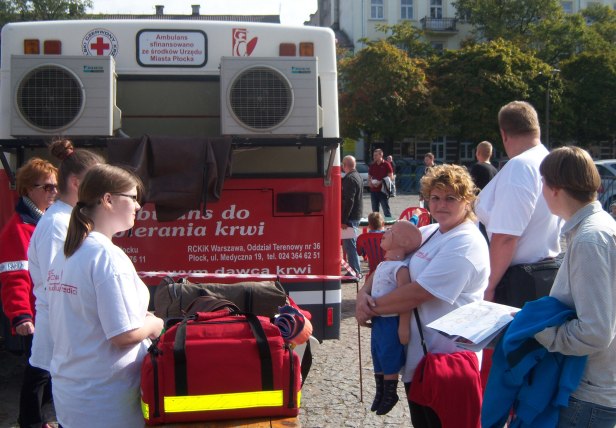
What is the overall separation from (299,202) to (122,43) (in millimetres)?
1759

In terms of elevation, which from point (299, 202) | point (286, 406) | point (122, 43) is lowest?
point (286, 406)

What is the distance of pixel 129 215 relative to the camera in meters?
2.79

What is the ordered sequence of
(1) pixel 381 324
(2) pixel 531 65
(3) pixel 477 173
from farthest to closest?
(2) pixel 531 65 → (3) pixel 477 173 → (1) pixel 381 324

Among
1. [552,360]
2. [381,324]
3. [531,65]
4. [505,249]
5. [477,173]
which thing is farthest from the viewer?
[531,65]

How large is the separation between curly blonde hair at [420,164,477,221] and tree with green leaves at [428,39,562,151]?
3727 centimetres

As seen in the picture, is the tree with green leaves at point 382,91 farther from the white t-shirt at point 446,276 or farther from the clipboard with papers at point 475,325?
the clipboard with papers at point 475,325

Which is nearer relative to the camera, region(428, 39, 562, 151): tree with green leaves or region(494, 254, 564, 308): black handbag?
region(494, 254, 564, 308): black handbag

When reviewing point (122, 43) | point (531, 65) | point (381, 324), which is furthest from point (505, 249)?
point (531, 65)

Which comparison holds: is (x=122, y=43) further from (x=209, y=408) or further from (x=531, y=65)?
(x=531, y=65)

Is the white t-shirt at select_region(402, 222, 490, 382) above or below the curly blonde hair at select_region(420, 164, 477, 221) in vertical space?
below

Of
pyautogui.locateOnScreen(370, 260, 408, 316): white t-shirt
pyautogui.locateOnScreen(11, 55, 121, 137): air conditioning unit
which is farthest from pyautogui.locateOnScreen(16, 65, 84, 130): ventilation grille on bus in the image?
pyautogui.locateOnScreen(370, 260, 408, 316): white t-shirt

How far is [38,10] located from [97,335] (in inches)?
1916

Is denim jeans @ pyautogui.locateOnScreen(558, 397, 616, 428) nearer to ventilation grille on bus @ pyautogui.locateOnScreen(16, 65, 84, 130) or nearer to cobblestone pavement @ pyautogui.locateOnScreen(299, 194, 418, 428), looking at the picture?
cobblestone pavement @ pyautogui.locateOnScreen(299, 194, 418, 428)

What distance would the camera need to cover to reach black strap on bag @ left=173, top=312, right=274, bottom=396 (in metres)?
2.62
